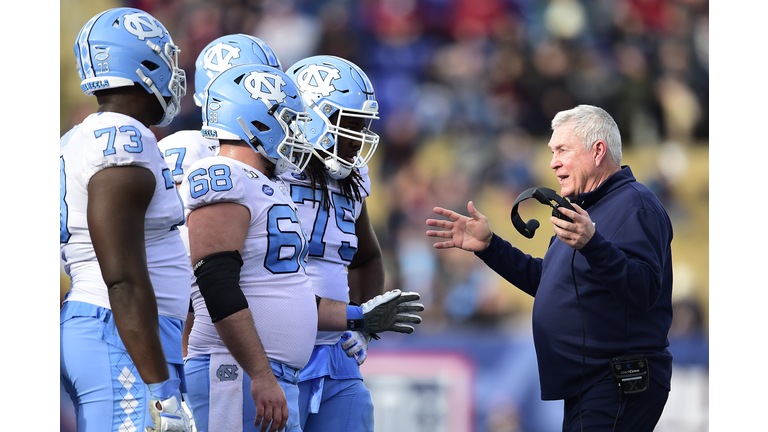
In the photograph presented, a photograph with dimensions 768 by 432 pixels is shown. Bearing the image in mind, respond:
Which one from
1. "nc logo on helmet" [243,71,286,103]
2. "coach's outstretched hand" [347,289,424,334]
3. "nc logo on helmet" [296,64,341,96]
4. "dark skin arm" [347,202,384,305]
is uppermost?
"nc logo on helmet" [296,64,341,96]

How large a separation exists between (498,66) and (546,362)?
4.85 meters

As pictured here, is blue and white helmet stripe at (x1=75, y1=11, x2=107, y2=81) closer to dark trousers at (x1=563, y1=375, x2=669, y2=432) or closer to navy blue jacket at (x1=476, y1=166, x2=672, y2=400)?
navy blue jacket at (x1=476, y1=166, x2=672, y2=400)

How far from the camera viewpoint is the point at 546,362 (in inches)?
111

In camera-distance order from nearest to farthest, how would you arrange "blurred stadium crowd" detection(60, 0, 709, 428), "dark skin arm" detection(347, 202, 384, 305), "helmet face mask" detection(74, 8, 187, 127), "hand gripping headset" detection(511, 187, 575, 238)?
"helmet face mask" detection(74, 8, 187, 127)
"hand gripping headset" detection(511, 187, 575, 238)
"dark skin arm" detection(347, 202, 384, 305)
"blurred stadium crowd" detection(60, 0, 709, 428)

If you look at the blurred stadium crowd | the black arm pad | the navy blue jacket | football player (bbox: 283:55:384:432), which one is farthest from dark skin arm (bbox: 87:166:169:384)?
the blurred stadium crowd

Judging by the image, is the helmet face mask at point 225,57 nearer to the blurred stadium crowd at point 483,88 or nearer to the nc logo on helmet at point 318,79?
the nc logo on helmet at point 318,79

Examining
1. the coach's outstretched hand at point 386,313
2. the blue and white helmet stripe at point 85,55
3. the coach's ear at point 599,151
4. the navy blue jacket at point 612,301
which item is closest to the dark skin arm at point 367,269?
the coach's outstretched hand at point 386,313

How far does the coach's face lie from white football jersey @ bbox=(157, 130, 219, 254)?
126 centimetres

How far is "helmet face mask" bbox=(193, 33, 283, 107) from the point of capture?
9.93 ft

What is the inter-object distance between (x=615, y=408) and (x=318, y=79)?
1553mm

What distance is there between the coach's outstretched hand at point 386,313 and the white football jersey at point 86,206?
2.59 feet

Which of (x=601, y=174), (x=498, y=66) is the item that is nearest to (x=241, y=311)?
(x=601, y=174)

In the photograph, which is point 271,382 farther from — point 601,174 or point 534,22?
point 534,22

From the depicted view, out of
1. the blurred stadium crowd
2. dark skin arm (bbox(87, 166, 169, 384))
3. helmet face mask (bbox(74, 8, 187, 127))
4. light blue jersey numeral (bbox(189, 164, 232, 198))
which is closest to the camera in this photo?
dark skin arm (bbox(87, 166, 169, 384))
